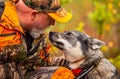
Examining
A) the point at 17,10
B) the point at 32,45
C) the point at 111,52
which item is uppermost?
the point at 17,10

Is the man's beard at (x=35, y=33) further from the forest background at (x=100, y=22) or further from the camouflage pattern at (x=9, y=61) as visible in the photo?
the forest background at (x=100, y=22)

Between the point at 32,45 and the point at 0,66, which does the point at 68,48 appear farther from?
the point at 0,66

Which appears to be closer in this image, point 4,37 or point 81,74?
point 4,37

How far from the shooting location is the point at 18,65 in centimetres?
625

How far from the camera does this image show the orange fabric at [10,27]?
586cm

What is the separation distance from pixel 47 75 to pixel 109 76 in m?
0.82

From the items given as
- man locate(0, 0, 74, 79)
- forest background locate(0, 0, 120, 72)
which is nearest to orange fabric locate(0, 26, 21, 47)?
man locate(0, 0, 74, 79)

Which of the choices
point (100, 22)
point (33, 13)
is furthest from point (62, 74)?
point (100, 22)

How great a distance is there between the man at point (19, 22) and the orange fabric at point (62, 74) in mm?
441

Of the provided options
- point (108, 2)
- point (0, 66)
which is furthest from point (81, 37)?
point (108, 2)

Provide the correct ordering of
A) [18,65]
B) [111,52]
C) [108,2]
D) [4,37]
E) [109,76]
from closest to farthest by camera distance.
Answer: [4,37], [18,65], [109,76], [108,2], [111,52]

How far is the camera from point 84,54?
6582mm

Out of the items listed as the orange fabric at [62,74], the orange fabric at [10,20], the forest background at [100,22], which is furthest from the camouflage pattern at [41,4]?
the forest background at [100,22]

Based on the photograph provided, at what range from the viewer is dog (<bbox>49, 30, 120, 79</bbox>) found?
654 centimetres
